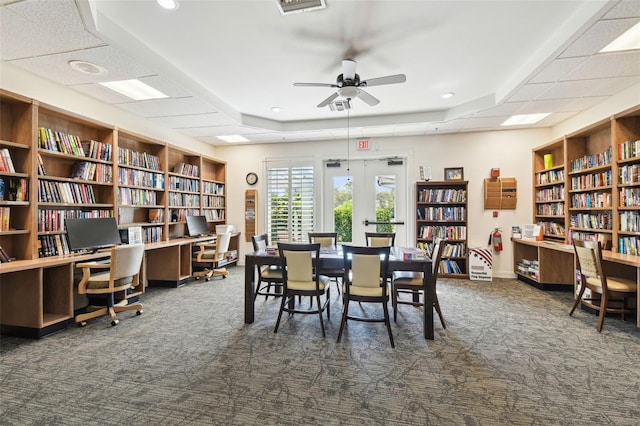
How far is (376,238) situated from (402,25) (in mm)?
2850

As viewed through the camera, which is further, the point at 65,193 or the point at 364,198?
the point at 364,198

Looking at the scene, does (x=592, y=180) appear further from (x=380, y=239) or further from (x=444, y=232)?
(x=380, y=239)

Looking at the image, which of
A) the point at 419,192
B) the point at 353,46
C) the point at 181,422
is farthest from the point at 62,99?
the point at 419,192

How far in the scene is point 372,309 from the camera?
12.4ft

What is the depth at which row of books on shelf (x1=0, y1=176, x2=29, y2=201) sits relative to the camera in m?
3.08

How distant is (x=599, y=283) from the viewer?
3316 millimetres

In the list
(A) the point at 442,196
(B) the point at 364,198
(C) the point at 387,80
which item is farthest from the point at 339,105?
(A) the point at 442,196

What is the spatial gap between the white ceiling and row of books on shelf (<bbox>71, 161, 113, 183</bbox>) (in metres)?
0.96

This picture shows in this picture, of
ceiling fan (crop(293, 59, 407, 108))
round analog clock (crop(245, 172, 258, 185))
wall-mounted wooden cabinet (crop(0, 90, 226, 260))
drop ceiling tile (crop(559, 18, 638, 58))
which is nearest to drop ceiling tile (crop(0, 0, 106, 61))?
wall-mounted wooden cabinet (crop(0, 90, 226, 260))

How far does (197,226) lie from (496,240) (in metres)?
→ 5.93

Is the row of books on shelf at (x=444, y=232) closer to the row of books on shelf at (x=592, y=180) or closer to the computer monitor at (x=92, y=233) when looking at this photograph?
the row of books on shelf at (x=592, y=180)

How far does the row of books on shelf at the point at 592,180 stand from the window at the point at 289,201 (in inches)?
185

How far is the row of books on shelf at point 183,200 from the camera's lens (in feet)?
18.0

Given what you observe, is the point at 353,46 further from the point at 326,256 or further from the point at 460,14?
the point at 326,256
